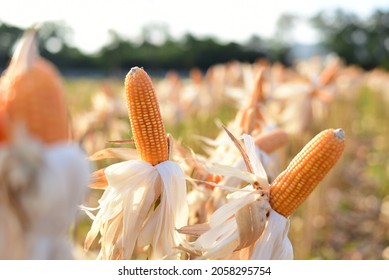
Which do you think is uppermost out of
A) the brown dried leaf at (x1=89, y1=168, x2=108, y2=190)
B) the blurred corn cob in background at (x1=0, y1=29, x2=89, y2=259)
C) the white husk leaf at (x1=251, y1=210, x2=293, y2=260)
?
the blurred corn cob in background at (x1=0, y1=29, x2=89, y2=259)

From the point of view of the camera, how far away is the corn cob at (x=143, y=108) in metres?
0.93

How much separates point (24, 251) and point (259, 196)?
1.96 ft

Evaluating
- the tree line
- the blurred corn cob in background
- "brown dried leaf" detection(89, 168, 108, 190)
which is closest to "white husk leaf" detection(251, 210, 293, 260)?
"brown dried leaf" detection(89, 168, 108, 190)

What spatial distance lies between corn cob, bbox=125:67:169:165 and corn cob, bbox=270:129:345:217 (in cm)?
21

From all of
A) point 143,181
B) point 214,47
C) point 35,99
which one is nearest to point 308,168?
point 143,181

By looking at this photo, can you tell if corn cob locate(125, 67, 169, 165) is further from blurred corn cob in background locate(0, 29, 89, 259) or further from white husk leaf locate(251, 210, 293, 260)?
blurred corn cob in background locate(0, 29, 89, 259)

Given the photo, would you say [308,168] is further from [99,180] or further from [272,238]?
[99,180]

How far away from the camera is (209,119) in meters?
6.62

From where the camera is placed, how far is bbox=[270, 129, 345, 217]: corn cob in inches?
37.5

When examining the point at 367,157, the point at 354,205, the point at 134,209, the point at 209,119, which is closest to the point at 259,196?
the point at 134,209

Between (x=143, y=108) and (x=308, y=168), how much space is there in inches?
11.0

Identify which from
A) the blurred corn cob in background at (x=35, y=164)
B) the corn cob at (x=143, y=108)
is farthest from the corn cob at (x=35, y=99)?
the corn cob at (x=143, y=108)

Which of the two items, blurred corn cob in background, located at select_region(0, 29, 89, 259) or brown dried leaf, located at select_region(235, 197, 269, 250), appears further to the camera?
brown dried leaf, located at select_region(235, 197, 269, 250)

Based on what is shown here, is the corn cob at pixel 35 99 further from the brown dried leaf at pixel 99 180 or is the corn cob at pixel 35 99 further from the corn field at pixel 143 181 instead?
the brown dried leaf at pixel 99 180
